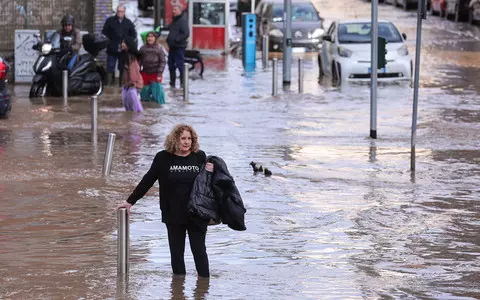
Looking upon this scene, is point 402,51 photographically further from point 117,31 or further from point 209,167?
point 209,167

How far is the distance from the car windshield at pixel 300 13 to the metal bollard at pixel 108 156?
957 inches

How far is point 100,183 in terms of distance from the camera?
15148 mm

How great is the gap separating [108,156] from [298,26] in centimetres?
2407

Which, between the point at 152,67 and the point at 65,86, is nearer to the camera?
the point at 152,67

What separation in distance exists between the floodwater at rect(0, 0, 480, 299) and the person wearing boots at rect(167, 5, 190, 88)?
7.65ft

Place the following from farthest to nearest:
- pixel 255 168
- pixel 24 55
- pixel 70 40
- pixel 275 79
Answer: pixel 24 55 → pixel 275 79 → pixel 70 40 → pixel 255 168

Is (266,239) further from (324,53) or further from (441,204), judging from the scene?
(324,53)

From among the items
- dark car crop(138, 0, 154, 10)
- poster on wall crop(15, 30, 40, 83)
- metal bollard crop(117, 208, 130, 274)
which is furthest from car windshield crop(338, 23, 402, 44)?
dark car crop(138, 0, 154, 10)

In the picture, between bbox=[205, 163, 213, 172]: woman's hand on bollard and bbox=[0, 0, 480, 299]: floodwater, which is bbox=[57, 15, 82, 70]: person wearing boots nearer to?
bbox=[0, 0, 480, 299]: floodwater

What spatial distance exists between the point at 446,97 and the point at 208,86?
5321 mm

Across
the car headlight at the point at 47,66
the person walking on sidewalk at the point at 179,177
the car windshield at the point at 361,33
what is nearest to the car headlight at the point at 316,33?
the car windshield at the point at 361,33

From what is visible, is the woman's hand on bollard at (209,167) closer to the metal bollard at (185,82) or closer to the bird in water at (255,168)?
the bird in water at (255,168)

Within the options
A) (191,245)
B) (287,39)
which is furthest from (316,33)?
(191,245)

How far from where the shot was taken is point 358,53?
2988 cm
